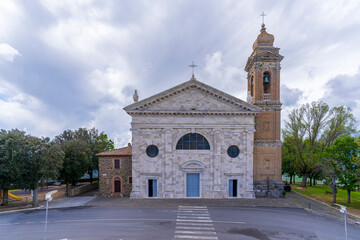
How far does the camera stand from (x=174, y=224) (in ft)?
51.0

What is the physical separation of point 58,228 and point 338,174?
92.7ft

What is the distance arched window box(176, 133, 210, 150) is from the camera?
23.7m

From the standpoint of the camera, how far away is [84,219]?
16.9 metres

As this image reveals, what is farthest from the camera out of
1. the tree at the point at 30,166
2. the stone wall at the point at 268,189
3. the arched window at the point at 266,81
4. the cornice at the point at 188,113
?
the arched window at the point at 266,81

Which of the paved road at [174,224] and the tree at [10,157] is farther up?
the tree at [10,157]

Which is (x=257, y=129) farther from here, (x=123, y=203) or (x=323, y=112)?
(x=123, y=203)

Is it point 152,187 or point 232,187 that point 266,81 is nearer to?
point 232,187

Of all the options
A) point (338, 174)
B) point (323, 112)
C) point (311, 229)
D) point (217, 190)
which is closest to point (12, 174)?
point (217, 190)

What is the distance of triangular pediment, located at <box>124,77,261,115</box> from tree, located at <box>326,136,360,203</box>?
958 cm

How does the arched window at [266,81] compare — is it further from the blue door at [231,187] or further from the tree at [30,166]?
the tree at [30,166]

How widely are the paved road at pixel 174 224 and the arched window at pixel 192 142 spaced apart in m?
6.94

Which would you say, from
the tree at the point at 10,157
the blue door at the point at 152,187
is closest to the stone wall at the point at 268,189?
the blue door at the point at 152,187

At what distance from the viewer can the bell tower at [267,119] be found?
79.8ft

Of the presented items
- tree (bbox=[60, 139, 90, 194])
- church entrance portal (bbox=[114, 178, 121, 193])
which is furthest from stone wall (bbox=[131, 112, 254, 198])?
tree (bbox=[60, 139, 90, 194])
